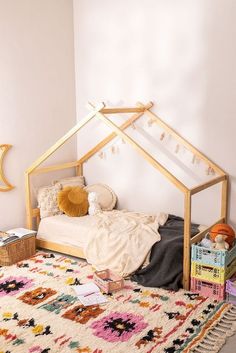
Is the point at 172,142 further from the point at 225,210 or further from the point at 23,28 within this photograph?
the point at 23,28

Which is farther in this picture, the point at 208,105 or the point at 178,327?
the point at 208,105

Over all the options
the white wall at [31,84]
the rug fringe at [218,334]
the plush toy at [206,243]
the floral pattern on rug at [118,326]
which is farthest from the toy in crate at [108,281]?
the white wall at [31,84]

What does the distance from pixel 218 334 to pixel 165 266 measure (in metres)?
0.75

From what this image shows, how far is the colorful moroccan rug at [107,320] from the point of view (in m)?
2.30

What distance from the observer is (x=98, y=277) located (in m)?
3.06

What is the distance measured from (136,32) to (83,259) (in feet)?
7.31

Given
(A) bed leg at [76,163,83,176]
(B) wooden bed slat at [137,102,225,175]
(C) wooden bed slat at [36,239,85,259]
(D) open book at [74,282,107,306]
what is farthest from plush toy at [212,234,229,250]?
(A) bed leg at [76,163,83,176]

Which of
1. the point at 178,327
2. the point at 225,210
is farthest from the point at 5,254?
the point at 225,210

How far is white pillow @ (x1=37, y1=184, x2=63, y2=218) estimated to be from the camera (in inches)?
154

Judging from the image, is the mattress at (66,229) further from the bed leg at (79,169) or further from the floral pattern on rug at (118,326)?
the floral pattern on rug at (118,326)

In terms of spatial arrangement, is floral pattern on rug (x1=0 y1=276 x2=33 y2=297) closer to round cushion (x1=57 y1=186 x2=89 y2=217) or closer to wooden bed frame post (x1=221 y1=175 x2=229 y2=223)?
round cushion (x1=57 y1=186 x2=89 y2=217)

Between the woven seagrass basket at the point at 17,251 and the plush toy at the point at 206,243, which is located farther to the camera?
the woven seagrass basket at the point at 17,251

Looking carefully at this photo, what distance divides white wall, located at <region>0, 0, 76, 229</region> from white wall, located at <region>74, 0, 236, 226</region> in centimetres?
18

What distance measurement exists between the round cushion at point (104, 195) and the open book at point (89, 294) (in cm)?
115
